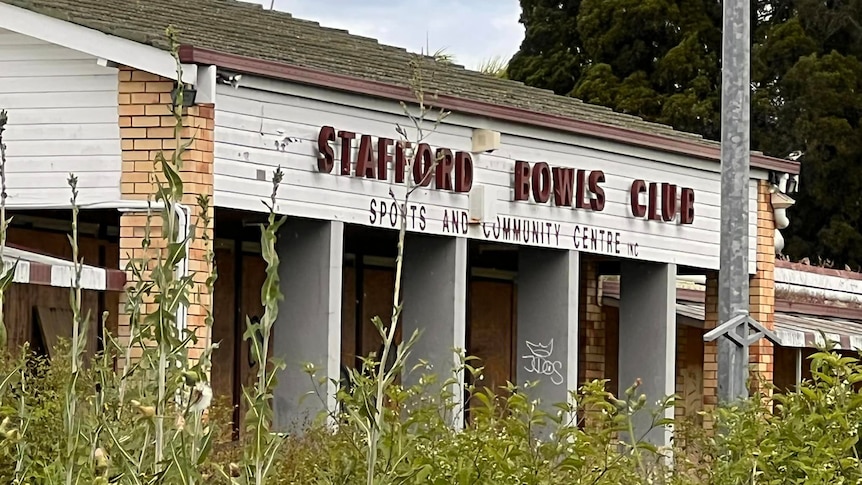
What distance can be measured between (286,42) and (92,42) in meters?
3.49

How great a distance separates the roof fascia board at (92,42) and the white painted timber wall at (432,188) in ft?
1.81

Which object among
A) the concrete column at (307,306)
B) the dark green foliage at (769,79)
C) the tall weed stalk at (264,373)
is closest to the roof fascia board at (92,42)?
the concrete column at (307,306)

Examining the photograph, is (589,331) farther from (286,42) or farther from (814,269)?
(286,42)

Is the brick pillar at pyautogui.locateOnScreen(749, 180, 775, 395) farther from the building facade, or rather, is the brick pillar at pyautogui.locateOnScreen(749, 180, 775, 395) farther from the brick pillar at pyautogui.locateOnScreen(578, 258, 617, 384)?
the brick pillar at pyautogui.locateOnScreen(578, 258, 617, 384)

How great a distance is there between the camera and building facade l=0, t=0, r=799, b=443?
12.6 meters

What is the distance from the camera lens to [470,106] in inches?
584

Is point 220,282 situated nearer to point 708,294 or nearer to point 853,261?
point 708,294

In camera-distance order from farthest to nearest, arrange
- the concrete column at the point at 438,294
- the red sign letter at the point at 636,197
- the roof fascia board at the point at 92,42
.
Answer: the red sign letter at the point at 636,197 < the concrete column at the point at 438,294 < the roof fascia board at the point at 92,42

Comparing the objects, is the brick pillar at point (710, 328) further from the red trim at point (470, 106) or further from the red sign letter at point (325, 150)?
the red sign letter at point (325, 150)

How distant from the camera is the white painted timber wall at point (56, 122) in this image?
12.6m

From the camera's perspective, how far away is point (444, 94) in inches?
579

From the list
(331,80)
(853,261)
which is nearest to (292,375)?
(331,80)

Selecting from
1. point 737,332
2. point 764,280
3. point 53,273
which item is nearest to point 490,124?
point 737,332

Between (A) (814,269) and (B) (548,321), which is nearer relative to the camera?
(B) (548,321)
